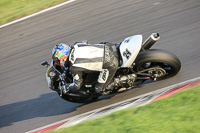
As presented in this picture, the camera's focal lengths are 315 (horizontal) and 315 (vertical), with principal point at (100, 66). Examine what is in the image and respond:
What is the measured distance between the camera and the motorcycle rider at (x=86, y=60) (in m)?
6.27

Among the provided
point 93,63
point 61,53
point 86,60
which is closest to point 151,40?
point 93,63

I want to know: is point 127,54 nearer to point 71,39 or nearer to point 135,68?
point 135,68

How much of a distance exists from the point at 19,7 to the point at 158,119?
421 inches

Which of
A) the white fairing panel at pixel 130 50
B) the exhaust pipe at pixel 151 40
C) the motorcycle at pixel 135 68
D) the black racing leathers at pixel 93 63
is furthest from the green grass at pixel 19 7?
the exhaust pipe at pixel 151 40

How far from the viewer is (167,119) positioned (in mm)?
4652

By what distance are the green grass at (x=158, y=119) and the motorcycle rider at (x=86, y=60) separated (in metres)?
1.14

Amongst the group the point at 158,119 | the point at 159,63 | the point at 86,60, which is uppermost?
the point at 86,60

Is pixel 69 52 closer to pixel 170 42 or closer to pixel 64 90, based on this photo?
pixel 64 90

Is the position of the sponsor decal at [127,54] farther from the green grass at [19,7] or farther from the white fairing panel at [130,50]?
the green grass at [19,7]

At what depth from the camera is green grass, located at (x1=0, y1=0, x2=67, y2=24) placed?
519 inches

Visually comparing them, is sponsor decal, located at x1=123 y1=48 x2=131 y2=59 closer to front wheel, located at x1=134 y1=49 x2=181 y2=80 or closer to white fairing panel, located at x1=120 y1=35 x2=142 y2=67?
white fairing panel, located at x1=120 y1=35 x2=142 y2=67

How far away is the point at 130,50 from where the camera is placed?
6352mm

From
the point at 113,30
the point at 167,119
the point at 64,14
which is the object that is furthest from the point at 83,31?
the point at 167,119

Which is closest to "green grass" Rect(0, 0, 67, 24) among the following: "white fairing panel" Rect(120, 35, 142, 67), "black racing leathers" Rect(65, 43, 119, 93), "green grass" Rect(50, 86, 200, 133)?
"black racing leathers" Rect(65, 43, 119, 93)
